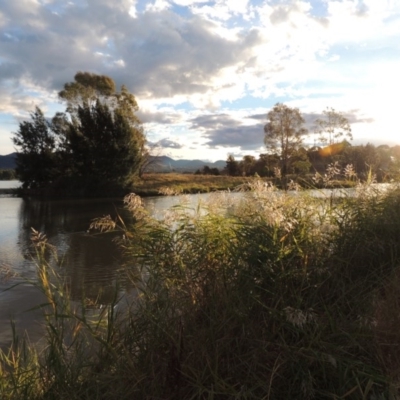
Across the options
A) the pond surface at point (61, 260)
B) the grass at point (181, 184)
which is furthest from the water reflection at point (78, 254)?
the grass at point (181, 184)

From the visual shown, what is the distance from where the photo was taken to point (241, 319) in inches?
123

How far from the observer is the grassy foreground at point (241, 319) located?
283cm

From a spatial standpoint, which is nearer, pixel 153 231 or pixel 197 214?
pixel 153 231

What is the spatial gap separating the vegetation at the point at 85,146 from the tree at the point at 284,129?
55.6 ft

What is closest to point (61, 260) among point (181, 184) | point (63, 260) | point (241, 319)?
point (63, 260)

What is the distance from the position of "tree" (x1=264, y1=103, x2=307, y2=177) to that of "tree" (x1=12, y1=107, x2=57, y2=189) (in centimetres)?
2468

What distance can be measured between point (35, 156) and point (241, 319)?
128 ft

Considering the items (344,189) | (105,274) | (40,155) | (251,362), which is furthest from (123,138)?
(251,362)

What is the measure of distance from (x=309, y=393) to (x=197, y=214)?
2078 millimetres

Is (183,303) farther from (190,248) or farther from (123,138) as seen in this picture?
(123,138)

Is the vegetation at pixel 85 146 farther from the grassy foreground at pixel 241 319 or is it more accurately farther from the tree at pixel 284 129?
the grassy foreground at pixel 241 319

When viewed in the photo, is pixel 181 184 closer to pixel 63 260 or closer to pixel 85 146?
pixel 85 146

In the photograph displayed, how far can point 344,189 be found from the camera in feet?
18.0

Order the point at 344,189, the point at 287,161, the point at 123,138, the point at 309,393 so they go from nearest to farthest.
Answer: the point at 309,393 → the point at 344,189 → the point at 123,138 → the point at 287,161
